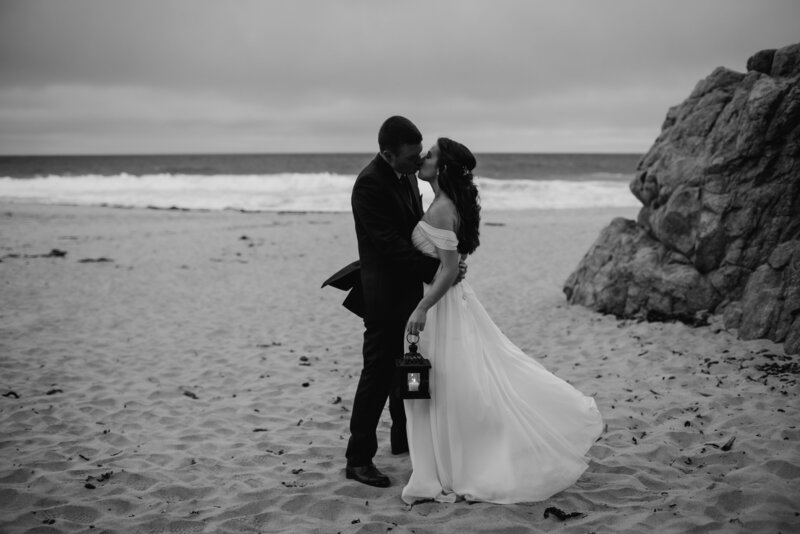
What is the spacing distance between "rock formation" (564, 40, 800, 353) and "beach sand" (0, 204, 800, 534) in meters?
0.41

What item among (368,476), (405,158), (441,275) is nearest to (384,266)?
(441,275)

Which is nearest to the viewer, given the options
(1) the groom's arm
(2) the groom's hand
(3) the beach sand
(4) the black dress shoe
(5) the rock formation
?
(3) the beach sand

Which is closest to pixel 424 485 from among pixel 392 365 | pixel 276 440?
pixel 392 365

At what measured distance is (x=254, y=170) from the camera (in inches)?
2480

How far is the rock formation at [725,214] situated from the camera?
6.49 meters

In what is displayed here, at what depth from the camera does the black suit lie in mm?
3674

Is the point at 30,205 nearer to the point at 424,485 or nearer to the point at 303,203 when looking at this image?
the point at 303,203

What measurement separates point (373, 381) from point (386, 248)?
926 millimetres

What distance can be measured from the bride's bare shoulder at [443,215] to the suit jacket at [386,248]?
0.22 meters

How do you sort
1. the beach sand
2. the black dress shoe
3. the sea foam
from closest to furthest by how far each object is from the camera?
the beach sand, the black dress shoe, the sea foam

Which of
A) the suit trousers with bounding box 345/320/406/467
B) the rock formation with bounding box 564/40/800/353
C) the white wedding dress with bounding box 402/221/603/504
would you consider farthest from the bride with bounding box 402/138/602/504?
the rock formation with bounding box 564/40/800/353

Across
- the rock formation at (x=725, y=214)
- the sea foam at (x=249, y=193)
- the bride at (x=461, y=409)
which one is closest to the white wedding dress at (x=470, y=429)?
the bride at (x=461, y=409)

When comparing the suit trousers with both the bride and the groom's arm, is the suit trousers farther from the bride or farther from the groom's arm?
the groom's arm

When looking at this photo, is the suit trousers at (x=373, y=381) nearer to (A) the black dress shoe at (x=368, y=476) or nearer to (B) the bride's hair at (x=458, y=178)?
(A) the black dress shoe at (x=368, y=476)
